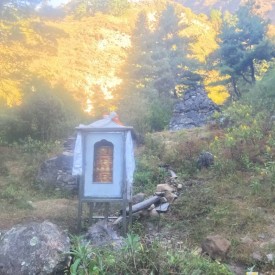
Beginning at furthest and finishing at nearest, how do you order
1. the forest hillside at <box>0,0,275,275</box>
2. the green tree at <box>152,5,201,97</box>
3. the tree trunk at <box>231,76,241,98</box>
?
the green tree at <box>152,5,201,97</box>
the tree trunk at <box>231,76,241,98</box>
the forest hillside at <box>0,0,275,275</box>

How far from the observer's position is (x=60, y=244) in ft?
15.8

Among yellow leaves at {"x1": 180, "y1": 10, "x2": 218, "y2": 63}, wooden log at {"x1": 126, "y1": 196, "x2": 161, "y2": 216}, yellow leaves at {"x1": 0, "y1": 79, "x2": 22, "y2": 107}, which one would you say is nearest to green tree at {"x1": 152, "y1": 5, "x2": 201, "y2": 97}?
yellow leaves at {"x1": 0, "y1": 79, "x2": 22, "y2": 107}

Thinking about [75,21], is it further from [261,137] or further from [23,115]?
[261,137]

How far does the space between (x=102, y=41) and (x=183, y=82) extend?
19.0 meters

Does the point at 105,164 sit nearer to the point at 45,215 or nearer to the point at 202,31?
the point at 45,215

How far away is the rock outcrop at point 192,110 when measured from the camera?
1884cm

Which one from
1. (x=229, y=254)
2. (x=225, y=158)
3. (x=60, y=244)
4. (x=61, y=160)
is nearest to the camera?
(x=60, y=244)

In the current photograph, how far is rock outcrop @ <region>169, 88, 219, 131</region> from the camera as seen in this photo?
18844 millimetres

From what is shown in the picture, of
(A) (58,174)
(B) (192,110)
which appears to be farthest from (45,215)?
(B) (192,110)

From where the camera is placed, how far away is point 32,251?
4.55 metres

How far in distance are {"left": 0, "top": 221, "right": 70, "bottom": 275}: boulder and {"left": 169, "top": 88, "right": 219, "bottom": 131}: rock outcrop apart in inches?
557

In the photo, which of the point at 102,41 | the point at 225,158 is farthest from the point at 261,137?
the point at 102,41

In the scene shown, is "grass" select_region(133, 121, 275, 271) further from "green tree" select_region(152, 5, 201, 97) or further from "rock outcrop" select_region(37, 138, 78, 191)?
"green tree" select_region(152, 5, 201, 97)

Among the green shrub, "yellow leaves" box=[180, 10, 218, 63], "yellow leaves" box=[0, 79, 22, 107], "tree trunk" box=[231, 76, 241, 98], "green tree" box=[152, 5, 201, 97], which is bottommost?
the green shrub
